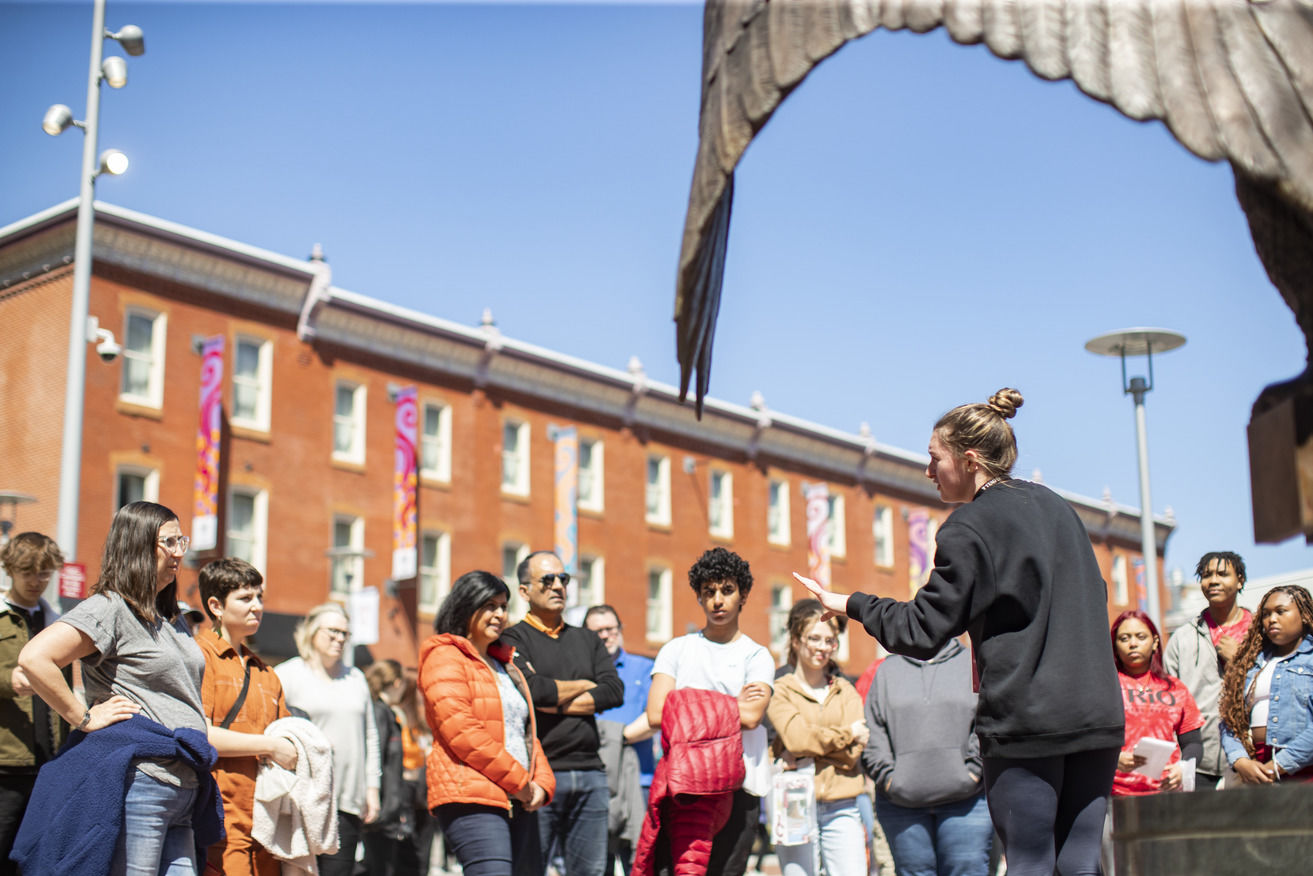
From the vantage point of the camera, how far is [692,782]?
6090mm

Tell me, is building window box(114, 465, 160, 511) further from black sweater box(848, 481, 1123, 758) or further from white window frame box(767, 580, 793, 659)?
black sweater box(848, 481, 1123, 758)

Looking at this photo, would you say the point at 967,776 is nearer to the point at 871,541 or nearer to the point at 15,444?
the point at 15,444

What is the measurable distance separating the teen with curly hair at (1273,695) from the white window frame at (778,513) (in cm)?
3411

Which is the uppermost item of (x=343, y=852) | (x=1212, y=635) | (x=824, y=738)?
(x=1212, y=635)

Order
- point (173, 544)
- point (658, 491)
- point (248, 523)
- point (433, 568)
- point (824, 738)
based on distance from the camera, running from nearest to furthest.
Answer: point (173, 544)
point (824, 738)
point (248, 523)
point (433, 568)
point (658, 491)

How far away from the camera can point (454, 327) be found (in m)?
32.4

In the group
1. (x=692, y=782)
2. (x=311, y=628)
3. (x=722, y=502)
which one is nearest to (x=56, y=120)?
(x=311, y=628)

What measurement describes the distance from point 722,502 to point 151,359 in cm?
1754

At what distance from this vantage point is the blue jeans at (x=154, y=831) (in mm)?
4746

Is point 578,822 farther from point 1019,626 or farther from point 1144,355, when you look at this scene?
point 1144,355

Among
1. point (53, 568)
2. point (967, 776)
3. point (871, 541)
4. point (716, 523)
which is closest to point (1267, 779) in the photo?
point (967, 776)

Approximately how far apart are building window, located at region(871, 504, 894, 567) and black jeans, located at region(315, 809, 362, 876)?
122ft

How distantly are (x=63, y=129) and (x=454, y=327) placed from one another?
→ 57.1ft

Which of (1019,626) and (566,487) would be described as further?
(566,487)
